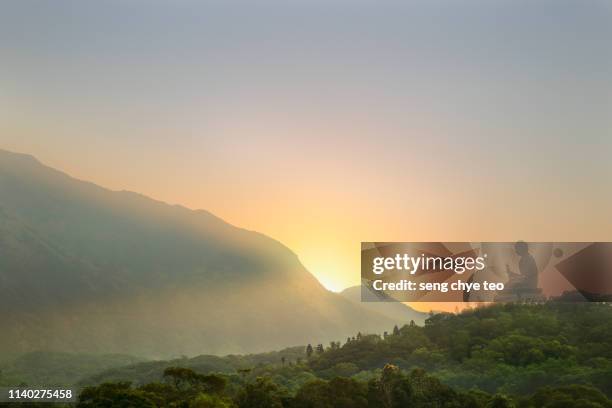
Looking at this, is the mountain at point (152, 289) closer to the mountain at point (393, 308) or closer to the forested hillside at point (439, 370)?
the forested hillside at point (439, 370)

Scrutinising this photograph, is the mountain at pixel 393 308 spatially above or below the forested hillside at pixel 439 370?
above

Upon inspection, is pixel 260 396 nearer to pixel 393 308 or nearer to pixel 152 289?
pixel 393 308

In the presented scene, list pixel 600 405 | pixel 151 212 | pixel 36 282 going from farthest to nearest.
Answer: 1. pixel 36 282
2. pixel 151 212
3. pixel 600 405

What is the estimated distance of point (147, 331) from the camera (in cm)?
3123

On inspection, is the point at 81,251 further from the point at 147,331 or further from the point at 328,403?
the point at 328,403

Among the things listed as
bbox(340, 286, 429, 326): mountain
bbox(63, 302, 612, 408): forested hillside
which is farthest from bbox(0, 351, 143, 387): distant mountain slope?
bbox(340, 286, 429, 326): mountain

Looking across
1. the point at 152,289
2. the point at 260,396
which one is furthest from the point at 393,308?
the point at 152,289

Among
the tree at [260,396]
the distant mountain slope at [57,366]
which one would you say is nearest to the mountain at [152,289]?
the distant mountain slope at [57,366]

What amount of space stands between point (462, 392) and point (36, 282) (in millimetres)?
24882

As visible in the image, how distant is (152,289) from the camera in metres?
30.0

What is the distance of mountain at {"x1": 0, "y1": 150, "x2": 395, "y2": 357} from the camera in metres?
28.8

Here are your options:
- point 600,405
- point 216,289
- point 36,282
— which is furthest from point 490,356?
point 36,282

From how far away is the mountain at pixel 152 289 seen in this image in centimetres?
2877

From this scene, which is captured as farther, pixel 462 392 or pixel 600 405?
pixel 462 392
